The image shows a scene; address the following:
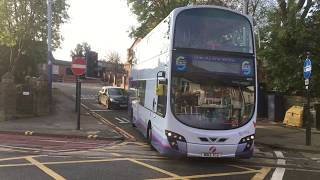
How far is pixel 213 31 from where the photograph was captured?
46.0ft

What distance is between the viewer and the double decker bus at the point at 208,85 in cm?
1342

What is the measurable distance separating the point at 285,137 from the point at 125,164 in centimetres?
988

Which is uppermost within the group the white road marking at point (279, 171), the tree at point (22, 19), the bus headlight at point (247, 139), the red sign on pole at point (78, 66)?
the tree at point (22, 19)

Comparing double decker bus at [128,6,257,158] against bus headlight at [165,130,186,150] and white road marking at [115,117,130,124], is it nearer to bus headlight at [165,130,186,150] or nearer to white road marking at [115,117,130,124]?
bus headlight at [165,130,186,150]

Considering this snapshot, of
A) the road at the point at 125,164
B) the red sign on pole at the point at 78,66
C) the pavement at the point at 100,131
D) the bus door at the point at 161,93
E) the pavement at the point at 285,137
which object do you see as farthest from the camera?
the red sign on pole at the point at 78,66

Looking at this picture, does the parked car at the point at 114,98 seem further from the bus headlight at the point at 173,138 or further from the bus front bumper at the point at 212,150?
the bus front bumper at the point at 212,150

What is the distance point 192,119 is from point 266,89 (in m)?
17.8

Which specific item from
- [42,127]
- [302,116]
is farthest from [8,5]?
[302,116]

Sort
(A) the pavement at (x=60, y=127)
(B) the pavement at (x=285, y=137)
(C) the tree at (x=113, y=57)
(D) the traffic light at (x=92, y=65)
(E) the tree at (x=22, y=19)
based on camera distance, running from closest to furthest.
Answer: (B) the pavement at (x=285, y=137)
(A) the pavement at (x=60, y=127)
(D) the traffic light at (x=92, y=65)
(E) the tree at (x=22, y=19)
(C) the tree at (x=113, y=57)

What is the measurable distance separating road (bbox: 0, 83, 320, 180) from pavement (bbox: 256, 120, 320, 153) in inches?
30.7

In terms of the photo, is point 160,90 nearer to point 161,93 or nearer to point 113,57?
point 161,93

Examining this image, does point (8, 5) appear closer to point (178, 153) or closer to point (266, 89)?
point (266, 89)

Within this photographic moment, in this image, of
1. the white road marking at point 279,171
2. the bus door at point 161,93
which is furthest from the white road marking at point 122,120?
the bus door at point 161,93

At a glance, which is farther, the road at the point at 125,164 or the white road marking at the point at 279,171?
the white road marking at the point at 279,171
